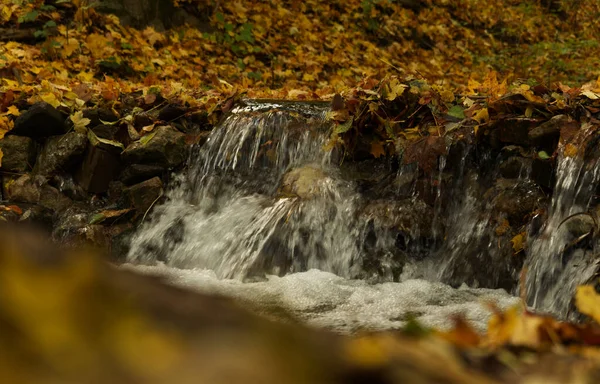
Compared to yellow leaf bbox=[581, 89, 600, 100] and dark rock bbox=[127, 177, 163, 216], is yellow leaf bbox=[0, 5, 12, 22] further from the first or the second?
yellow leaf bbox=[581, 89, 600, 100]

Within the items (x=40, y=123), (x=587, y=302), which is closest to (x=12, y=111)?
(x=40, y=123)

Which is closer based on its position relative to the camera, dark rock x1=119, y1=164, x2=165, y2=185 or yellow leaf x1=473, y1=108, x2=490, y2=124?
yellow leaf x1=473, y1=108, x2=490, y2=124

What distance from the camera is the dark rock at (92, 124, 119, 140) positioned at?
460 cm

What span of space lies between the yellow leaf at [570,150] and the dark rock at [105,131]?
3.31 metres

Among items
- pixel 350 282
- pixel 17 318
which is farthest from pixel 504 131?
pixel 17 318

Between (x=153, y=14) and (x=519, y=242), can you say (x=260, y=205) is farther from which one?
(x=153, y=14)

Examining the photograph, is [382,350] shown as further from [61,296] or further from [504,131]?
[504,131]

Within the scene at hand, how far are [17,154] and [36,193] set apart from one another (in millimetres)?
365

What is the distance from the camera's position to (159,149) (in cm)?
450

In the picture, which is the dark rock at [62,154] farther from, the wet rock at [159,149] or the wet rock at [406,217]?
the wet rock at [406,217]

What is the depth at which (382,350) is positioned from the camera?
64 centimetres

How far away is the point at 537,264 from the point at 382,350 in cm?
280

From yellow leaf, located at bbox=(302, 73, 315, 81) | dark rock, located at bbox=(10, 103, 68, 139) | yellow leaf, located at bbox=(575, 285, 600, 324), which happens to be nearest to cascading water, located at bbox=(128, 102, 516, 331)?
dark rock, located at bbox=(10, 103, 68, 139)

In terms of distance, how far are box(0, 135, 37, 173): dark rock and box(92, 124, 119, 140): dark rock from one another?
0.53 meters
